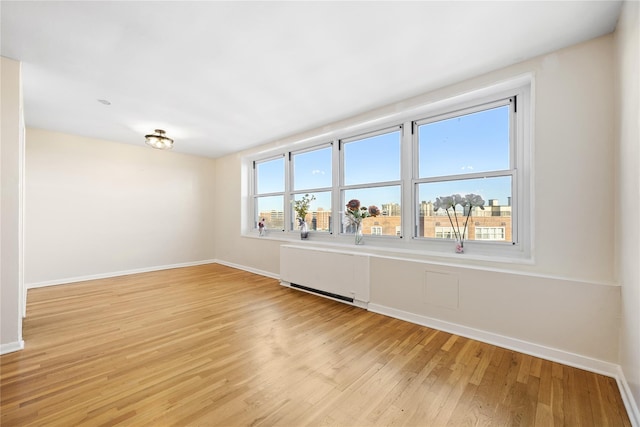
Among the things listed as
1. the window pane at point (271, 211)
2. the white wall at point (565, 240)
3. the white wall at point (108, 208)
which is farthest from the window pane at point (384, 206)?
the white wall at point (108, 208)

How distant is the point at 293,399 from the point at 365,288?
1844mm

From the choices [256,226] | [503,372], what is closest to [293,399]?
[503,372]

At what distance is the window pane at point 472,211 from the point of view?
9.14 ft

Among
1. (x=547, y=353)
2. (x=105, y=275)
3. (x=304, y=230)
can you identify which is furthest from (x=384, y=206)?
(x=105, y=275)

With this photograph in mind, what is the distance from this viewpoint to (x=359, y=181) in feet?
13.4

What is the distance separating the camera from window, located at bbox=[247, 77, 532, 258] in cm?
272

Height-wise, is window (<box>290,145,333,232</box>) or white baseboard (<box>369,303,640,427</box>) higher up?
window (<box>290,145,333,232</box>)

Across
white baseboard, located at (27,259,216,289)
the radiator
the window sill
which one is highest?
the window sill

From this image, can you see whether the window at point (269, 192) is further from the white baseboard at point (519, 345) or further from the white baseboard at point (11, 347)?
the white baseboard at point (11, 347)

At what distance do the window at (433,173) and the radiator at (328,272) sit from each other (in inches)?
20.7

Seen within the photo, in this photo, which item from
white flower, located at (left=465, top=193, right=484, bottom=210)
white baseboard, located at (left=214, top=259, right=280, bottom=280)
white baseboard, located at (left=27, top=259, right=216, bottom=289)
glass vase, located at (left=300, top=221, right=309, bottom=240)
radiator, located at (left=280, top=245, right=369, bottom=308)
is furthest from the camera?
white baseboard, located at (left=214, top=259, right=280, bottom=280)

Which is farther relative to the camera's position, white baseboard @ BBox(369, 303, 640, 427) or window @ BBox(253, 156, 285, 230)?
window @ BBox(253, 156, 285, 230)

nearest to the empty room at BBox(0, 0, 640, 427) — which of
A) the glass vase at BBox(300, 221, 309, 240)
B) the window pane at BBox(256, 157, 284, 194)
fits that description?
the glass vase at BBox(300, 221, 309, 240)

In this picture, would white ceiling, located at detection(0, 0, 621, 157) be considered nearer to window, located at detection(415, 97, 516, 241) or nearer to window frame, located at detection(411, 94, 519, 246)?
window frame, located at detection(411, 94, 519, 246)
